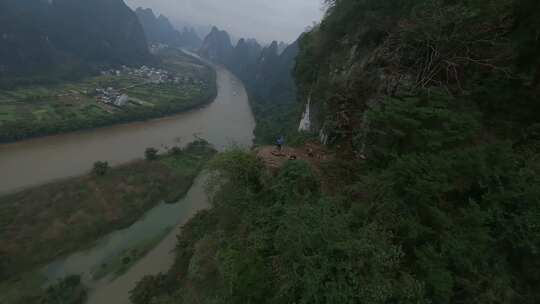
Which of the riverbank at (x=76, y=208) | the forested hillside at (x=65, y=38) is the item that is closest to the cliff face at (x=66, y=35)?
the forested hillside at (x=65, y=38)

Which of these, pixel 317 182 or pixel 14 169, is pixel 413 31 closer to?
pixel 317 182

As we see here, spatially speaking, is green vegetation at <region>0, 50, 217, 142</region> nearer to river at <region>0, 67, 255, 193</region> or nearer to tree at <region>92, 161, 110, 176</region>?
river at <region>0, 67, 255, 193</region>

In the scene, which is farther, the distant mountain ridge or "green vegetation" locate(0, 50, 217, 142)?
the distant mountain ridge

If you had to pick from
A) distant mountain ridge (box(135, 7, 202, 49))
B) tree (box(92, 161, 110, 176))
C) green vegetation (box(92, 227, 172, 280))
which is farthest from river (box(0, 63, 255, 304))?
distant mountain ridge (box(135, 7, 202, 49))

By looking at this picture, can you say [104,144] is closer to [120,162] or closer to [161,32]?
[120,162]

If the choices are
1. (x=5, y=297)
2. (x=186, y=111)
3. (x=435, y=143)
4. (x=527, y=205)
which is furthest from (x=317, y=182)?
(x=186, y=111)

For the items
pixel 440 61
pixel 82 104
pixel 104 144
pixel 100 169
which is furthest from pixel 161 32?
pixel 440 61

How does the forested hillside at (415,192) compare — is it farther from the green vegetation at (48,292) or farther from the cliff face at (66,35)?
the cliff face at (66,35)
